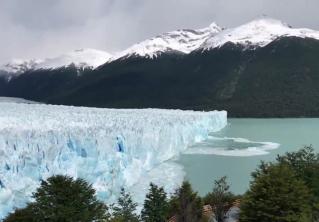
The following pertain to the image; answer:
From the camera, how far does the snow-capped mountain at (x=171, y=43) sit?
11075cm

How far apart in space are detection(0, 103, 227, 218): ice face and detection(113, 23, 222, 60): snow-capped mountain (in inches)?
3382

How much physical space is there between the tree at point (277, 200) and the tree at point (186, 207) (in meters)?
1.02

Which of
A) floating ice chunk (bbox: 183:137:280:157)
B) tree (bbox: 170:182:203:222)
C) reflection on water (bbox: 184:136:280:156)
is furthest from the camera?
reflection on water (bbox: 184:136:280:156)

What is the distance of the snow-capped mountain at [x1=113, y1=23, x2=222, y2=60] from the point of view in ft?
363

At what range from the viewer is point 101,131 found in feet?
58.0

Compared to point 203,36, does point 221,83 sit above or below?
below

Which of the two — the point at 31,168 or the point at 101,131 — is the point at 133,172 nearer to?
the point at 101,131

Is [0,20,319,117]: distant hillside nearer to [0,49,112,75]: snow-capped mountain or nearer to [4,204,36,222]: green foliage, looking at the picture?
[0,49,112,75]: snow-capped mountain

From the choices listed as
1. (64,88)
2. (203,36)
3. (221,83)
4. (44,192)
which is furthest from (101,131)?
(203,36)

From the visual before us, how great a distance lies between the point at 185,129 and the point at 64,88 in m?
85.8

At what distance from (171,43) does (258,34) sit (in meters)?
23.3

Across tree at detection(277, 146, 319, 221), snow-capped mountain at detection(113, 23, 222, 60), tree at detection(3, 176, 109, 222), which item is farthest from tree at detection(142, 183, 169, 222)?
snow-capped mountain at detection(113, 23, 222, 60)

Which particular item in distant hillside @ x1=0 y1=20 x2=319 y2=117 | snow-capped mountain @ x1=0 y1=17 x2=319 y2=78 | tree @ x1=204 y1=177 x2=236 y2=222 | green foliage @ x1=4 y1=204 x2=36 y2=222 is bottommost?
tree @ x1=204 y1=177 x2=236 y2=222

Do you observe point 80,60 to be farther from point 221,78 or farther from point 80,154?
point 80,154
